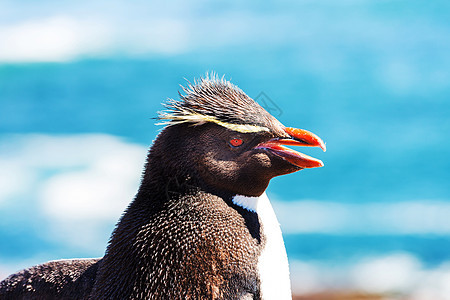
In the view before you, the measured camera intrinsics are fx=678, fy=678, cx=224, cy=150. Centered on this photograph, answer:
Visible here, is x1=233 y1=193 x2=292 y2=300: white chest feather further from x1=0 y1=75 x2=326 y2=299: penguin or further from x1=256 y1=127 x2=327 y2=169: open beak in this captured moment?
x1=256 y1=127 x2=327 y2=169: open beak

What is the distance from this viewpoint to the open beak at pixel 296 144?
131 inches

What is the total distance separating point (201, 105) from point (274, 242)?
782 mm

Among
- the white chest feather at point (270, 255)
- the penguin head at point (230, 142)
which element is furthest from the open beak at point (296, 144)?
the white chest feather at point (270, 255)

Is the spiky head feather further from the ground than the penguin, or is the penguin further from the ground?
the spiky head feather

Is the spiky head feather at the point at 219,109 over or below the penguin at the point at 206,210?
over

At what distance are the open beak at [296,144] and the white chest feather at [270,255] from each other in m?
0.28

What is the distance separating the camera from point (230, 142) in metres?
3.29

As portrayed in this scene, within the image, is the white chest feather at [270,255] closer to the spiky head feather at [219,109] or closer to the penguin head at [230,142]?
the penguin head at [230,142]

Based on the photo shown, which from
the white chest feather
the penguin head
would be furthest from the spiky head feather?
the white chest feather

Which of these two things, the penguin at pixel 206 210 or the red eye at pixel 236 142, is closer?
the penguin at pixel 206 210

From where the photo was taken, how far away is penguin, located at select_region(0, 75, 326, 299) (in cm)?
316

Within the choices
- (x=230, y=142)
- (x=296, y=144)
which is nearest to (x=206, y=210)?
(x=230, y=142)

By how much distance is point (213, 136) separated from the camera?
3279 millimetres

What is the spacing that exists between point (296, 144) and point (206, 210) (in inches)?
22.0
